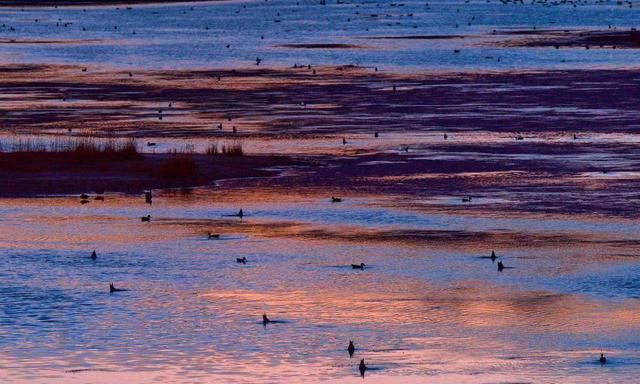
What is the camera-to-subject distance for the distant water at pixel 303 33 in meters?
73.5

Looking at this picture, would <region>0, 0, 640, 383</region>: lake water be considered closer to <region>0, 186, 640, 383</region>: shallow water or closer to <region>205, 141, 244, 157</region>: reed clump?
<region>0, 186, 640, 383</region>: shallow water

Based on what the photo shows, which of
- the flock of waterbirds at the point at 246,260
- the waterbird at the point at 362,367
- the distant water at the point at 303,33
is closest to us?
the waterbird at the point at 362,367

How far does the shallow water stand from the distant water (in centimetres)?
4016

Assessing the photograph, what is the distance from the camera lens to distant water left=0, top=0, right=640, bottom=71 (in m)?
73.5

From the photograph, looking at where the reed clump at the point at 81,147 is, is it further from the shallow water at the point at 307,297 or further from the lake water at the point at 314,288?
the shallow water at the point at 307,297

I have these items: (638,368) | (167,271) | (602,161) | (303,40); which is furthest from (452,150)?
(303,40)

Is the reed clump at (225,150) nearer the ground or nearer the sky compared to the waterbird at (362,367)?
nearer the sky

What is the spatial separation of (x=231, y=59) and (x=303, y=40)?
2017 cm

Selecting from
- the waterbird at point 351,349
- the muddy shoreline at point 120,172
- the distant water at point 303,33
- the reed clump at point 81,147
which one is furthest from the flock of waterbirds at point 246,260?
the distant water at point 303,33

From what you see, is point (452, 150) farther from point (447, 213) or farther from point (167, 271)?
point (167, 271)

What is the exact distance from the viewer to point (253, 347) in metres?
18.0

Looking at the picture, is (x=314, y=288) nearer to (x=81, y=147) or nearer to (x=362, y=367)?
(x=362, y=367)

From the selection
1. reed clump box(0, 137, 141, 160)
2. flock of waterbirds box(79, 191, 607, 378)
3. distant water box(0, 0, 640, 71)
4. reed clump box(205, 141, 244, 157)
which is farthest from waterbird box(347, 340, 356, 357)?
distant water box(0, 0, 640, 71)

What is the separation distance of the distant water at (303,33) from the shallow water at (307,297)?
40160 millimetres
